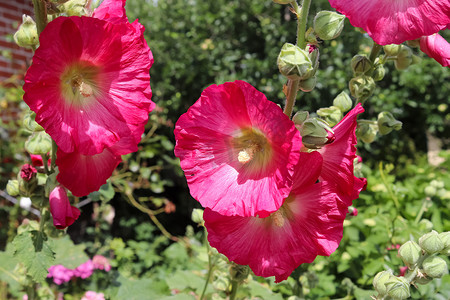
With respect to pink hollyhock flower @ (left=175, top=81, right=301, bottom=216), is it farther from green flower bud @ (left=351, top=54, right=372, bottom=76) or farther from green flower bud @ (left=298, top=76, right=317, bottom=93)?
green flower bud @ (left=351, top=54, right=372, bottom=76)

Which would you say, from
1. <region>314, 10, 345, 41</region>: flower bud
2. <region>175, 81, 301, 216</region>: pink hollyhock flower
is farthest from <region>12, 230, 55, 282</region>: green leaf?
<region>314, 10, 345, 41</region>: flower bud

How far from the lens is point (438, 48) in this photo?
76cm

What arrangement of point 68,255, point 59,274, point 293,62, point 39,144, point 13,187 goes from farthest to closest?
point 59,274
point 68,255
point 13,187
point 39,144
point 293,62

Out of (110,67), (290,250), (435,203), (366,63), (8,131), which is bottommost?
(8,131)

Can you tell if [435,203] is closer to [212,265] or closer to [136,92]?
[212,265]

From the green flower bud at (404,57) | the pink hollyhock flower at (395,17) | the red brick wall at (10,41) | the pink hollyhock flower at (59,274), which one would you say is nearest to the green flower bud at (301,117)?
the pink hollyhock flower at (395,17)

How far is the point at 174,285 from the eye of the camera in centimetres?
142

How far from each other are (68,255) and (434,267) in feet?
3.93

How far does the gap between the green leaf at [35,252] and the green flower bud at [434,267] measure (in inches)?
29.8

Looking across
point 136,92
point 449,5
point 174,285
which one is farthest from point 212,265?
point 449,5

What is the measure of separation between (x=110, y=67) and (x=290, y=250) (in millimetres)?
455

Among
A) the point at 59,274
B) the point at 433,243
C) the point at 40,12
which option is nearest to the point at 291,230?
the point at 433,243

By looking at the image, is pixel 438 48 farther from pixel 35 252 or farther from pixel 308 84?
pixel 35 252

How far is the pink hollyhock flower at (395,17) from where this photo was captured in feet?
2.06
